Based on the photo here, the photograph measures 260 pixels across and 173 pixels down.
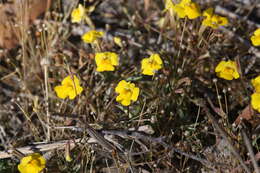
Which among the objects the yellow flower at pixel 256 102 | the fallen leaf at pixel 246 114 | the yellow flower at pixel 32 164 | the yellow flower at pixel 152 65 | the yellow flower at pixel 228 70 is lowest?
the yellow flower at pixel 32 164

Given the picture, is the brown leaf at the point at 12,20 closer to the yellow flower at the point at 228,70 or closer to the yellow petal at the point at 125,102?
the yellow petal at the point at 125,102

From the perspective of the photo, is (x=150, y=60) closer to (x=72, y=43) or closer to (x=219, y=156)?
(x=219, y=156)

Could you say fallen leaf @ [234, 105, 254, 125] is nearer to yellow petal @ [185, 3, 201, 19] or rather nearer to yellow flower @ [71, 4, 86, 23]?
yellow petal @ [185, 3, 201, 19]

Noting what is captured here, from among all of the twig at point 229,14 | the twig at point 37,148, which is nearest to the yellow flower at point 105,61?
the twig at point 37,148

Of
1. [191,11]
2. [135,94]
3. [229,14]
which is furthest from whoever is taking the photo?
[229,14]

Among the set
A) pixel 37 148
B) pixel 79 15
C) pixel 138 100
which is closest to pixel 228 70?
pixel 138 100

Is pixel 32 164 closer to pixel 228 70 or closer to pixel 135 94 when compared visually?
pixel 135 94

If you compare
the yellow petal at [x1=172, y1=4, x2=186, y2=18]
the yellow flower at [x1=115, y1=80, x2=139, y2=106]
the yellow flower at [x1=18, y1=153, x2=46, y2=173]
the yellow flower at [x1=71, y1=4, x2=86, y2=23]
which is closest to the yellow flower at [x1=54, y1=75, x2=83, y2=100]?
the yellow flower at [x1=115, y1=80, x2=139, y2=106]
